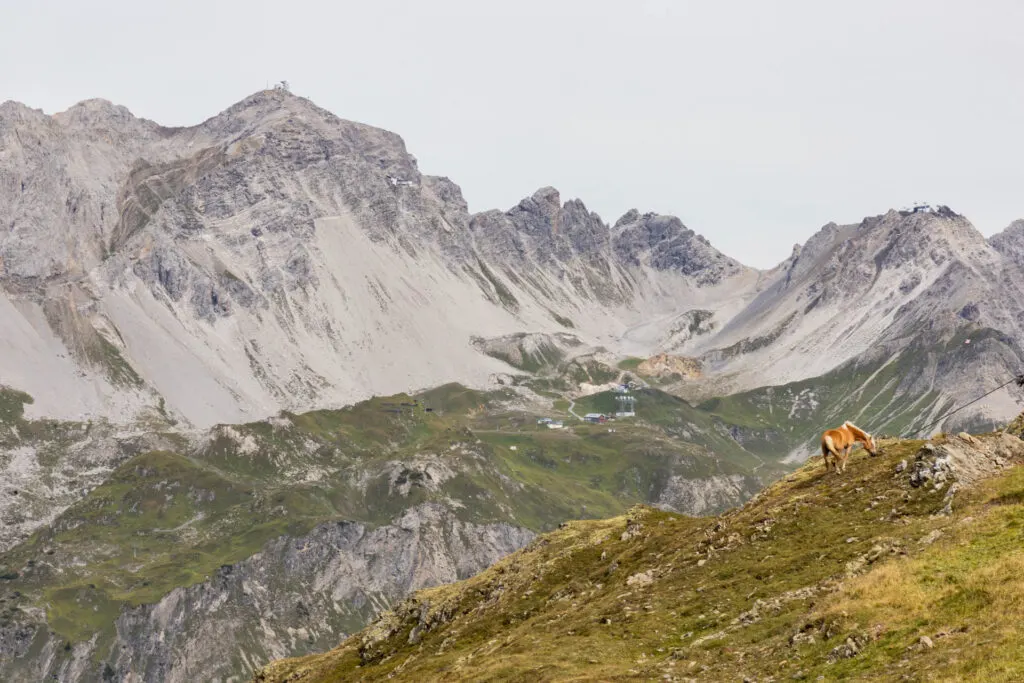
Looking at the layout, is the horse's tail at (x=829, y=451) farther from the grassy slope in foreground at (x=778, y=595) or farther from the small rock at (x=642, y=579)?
the small rock at (x=642, y=579)

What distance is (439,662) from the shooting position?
6372 centimetres

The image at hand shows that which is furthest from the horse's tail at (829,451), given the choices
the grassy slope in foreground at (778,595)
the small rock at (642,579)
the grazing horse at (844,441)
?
the small rock at (642,579)

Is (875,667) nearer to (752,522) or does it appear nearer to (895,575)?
(895,575)

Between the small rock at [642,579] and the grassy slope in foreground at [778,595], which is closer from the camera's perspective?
the grassy slope in foreground at [778,595]

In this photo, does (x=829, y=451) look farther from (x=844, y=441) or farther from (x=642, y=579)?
(x=642, y=579)

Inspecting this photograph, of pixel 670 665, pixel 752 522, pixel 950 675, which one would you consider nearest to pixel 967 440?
pixel 752 522

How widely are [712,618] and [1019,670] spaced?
20752 millimetres

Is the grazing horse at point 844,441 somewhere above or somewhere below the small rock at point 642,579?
above

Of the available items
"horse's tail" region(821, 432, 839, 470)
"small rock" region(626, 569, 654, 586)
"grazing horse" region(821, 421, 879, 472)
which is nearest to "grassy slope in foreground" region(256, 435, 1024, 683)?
"small rock" region(626, 569, 654, 586)

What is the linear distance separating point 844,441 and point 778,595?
1322 centimetres

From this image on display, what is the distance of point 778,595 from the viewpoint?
47.1 m

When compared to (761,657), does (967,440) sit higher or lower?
higher

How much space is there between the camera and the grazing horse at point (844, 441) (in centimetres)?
5553

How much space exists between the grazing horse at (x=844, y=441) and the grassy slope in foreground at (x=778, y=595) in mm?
1214
